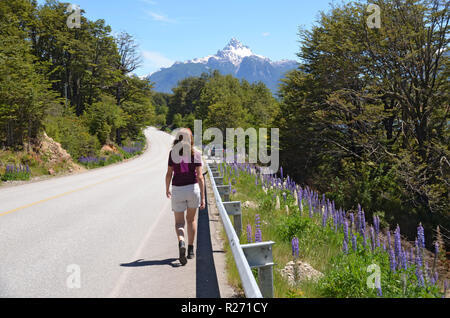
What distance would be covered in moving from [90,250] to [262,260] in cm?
348

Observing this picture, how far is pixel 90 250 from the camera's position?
559 centimetres

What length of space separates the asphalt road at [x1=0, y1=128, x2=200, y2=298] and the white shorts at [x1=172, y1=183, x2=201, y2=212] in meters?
0.90

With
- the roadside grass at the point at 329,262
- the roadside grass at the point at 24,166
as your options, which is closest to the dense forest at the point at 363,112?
the roadside grass at the point at 24,166

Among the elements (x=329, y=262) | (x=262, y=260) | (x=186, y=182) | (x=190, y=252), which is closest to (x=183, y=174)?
(x=186, y=182)

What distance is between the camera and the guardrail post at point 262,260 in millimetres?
3494

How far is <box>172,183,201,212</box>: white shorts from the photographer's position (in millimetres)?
5328

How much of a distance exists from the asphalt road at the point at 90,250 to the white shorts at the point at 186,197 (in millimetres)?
904

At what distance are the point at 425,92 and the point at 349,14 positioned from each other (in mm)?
6721

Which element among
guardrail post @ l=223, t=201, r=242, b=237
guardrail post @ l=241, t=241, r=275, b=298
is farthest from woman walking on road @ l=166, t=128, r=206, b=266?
guardrail post @ l=241, t=241, r=275, b=298

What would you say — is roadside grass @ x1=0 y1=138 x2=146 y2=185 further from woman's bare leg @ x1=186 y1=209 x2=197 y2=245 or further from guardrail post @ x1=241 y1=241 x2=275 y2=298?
guardrail post @ x1=241 y1=241 x2=275 y2=298

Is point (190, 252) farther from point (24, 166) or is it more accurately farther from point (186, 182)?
point (24, 166)

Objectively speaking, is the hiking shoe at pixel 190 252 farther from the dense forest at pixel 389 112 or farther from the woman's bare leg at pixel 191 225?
the dense forest at pixel 389 112

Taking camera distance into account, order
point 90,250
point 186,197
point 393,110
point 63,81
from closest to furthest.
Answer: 1. point 186,197
2. point 90,250
3. point 393,110
4. point 63,81

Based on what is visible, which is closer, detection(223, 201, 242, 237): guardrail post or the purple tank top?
the purple tank top
